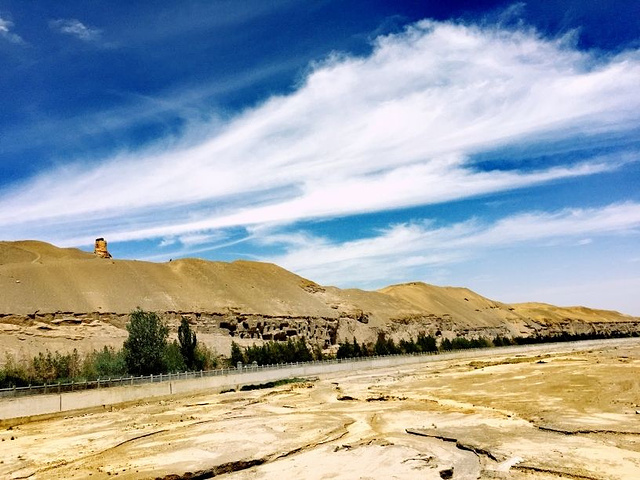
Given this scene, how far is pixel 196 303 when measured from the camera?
77062 mm

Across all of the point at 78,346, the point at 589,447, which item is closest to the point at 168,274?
the point at 78,346

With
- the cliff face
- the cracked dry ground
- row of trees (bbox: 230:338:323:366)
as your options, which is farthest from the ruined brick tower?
the cracked dry ground

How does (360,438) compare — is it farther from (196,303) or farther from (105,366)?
(196,303)

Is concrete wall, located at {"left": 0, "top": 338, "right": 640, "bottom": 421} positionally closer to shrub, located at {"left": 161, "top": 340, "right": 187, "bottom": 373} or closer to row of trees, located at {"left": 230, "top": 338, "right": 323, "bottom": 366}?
shrub, located at {"left": 161, "top": 340, "right": 187, "bottom": 373}

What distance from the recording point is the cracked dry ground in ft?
46.0

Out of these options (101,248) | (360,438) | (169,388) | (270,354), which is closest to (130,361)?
(169,388)

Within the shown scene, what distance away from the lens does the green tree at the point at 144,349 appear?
135ft

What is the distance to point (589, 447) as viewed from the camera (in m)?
15.1

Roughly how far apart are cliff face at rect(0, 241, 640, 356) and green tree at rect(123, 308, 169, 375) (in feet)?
49.3

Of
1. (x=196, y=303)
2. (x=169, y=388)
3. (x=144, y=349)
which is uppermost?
(x=196, y=303)

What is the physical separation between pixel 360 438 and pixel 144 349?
27737 mm

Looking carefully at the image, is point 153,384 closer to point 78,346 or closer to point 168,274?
point 78,346

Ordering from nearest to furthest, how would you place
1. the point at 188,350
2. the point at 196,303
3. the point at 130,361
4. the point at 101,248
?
the point at 130,361 < the point at 188,350 < the point at 196,303 < the point at 101,248

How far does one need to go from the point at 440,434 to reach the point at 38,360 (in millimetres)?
33355
